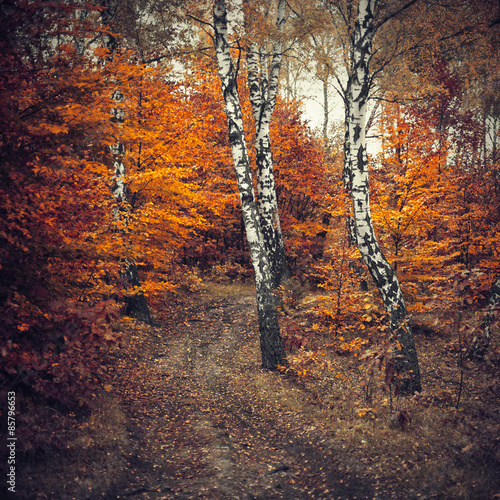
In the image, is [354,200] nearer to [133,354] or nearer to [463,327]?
[463,327]

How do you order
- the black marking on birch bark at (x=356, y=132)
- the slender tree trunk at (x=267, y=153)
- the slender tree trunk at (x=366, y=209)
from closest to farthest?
the slender tree trunk at (x=366, y=209), the black marking on birch bark at (x=356, y=132), the slender tree trunk at (x=267, y=153)

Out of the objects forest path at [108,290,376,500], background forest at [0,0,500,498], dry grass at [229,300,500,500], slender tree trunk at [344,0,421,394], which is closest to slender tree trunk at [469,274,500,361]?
background forest at [0,0,500,498]

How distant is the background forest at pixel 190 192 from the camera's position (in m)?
4.80

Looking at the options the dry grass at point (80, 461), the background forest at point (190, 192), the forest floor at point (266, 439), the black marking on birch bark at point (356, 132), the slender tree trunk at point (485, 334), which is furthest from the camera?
the slender tree trunk at point (485, 334)

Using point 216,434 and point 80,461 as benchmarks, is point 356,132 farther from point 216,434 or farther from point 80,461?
point 80,461

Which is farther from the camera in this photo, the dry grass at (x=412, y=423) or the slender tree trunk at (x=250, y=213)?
the slender tree trunk at (x=250, y=213)

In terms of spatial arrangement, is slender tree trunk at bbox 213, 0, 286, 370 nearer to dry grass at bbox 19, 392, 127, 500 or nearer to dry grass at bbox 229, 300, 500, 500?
dry grass at bbox 229, 300, 500, 500

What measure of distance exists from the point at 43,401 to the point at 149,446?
1.87 m

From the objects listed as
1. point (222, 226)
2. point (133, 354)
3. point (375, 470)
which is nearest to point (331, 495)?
point (375, 470)

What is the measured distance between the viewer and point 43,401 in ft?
17.7

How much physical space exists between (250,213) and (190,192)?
3.46m

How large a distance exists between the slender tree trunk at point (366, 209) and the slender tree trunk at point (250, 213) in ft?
8.10

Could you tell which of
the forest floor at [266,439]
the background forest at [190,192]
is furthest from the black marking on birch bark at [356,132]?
the forest floor at [266,439]

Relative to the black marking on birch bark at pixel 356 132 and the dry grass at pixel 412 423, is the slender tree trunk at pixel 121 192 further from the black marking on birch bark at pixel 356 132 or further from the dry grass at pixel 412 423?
the black marking on birch bark at pixel 356 132
